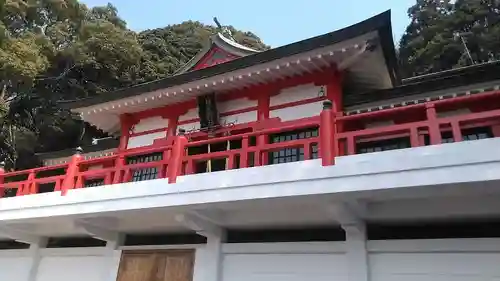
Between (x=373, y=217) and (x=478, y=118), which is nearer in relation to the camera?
(x=478, y=118)

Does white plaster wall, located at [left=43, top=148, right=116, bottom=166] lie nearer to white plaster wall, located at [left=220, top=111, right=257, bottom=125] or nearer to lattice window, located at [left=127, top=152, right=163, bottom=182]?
lattice window, located at [left=127, top=152, right=163, bottom=182]

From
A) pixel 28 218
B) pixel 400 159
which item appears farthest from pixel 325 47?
pixel 28 218

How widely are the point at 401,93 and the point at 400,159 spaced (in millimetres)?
3237

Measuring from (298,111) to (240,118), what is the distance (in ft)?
5.13

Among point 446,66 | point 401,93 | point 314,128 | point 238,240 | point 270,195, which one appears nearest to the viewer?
point 270,195

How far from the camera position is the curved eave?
763cm

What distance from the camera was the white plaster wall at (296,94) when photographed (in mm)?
9180

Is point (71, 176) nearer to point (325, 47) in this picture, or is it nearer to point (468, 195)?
point (325, 47)

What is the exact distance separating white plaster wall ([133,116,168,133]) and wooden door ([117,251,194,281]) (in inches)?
148

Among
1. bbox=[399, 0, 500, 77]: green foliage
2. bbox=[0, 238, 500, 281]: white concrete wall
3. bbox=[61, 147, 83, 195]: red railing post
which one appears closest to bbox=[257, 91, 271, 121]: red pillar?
bbox=[0, 238, 500, 281]: white concrete wall

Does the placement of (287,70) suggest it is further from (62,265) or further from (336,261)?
(62,265)

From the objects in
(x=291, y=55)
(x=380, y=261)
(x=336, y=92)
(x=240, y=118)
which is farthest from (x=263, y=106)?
(x=380, y=261)

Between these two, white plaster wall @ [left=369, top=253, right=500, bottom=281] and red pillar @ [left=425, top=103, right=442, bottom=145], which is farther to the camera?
white plaster wall @ [left=369, top=253, right=500, bottom=281]

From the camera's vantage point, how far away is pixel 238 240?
302 inches
